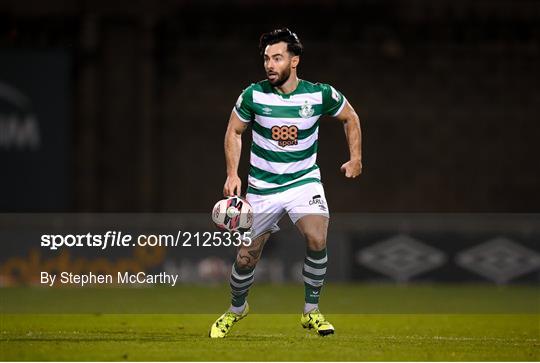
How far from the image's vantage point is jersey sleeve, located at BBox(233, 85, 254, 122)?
9.27m

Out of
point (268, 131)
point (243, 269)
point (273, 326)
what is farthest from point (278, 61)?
point (273, 326)

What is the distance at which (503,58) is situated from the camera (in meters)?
23.7

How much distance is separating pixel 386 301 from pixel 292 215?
21.3 feet

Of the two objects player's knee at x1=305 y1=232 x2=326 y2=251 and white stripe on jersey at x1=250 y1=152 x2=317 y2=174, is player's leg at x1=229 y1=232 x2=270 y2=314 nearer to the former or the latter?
player's knee at x1=305 y1=232 x2=326 y2=251

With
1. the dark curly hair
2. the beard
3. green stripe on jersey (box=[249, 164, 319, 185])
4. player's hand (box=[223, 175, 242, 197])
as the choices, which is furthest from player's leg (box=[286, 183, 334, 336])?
the dark curly hair

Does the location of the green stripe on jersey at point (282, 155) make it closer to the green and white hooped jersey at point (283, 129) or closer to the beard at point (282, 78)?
the green and white hooped jersey at point (283, 129)

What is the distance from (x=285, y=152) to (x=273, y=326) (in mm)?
2327

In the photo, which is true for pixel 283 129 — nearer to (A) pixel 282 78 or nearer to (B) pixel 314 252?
(A) pixel 282 78

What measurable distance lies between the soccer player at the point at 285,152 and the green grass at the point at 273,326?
0.66 m

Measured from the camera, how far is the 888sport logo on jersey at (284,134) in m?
9.24

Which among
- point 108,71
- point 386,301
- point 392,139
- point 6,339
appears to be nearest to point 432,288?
point 386,301

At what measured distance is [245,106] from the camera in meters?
9.30

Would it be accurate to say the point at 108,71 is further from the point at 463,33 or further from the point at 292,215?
the point at 292,215

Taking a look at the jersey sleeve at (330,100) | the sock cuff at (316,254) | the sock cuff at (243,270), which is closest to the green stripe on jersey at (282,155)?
the jersey sleeve at (330,100)
